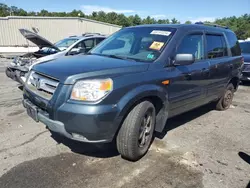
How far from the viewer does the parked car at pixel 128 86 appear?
2812 millimetres

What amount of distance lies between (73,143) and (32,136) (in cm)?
78

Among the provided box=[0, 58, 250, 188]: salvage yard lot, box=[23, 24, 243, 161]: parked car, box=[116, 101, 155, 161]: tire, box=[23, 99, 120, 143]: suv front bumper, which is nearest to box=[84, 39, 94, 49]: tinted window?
box=[23, 24, 243, 161]: parked car

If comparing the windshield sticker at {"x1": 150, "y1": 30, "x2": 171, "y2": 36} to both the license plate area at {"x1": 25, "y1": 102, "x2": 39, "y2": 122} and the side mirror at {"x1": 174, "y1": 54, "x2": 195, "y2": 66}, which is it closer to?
the side mirror at {"x1": 174, "y1": 54, "x2": 195, "y2": 66}

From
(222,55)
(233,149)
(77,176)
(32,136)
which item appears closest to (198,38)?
(222,55)

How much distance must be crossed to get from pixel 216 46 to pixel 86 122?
11.3 ft

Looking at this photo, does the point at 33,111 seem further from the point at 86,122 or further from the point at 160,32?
the point at 160,32

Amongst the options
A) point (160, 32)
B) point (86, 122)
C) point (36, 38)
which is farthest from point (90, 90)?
point (36, 38)

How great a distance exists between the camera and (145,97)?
10.8ft

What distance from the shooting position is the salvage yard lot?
9.60 feet

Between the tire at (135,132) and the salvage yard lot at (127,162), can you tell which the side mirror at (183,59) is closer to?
the tire at (135,132)

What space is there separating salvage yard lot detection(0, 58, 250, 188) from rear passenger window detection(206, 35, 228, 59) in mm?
1441

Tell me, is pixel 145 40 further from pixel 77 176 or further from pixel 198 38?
pixel 77 176

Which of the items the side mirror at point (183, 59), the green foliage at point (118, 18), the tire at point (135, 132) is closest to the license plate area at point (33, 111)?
the tire at point (135, 132)

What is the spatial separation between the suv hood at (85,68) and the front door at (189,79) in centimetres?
74
